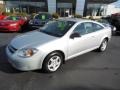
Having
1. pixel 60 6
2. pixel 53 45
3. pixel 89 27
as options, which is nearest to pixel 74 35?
pixel 53 45

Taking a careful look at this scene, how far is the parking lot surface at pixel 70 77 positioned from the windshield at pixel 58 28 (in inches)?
41.2

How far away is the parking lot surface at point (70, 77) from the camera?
169 inches

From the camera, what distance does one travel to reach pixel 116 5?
43375 millimetres

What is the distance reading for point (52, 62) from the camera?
500 centimetres

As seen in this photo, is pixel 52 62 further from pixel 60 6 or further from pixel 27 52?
pixel 60 6

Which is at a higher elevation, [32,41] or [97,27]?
[97,27]

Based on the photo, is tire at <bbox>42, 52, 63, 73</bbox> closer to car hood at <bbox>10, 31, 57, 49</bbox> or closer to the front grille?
car hood at <bbox>10, 31, 57, 49</bbox>

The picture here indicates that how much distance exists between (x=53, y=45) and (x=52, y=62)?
19.7 inches

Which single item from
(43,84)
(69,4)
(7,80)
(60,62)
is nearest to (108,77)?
(60,62)

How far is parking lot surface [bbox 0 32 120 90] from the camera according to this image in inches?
169

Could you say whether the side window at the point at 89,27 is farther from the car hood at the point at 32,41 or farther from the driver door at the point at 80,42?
the car hood at the point at 32,41

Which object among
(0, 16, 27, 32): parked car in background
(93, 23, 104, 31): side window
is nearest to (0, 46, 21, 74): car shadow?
(93, 23, 104, 31): side window

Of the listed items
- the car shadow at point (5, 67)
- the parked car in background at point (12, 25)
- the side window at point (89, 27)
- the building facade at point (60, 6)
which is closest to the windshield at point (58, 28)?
the side window at point (89, 27)

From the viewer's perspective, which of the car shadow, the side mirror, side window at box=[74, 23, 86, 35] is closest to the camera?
the car shadow
